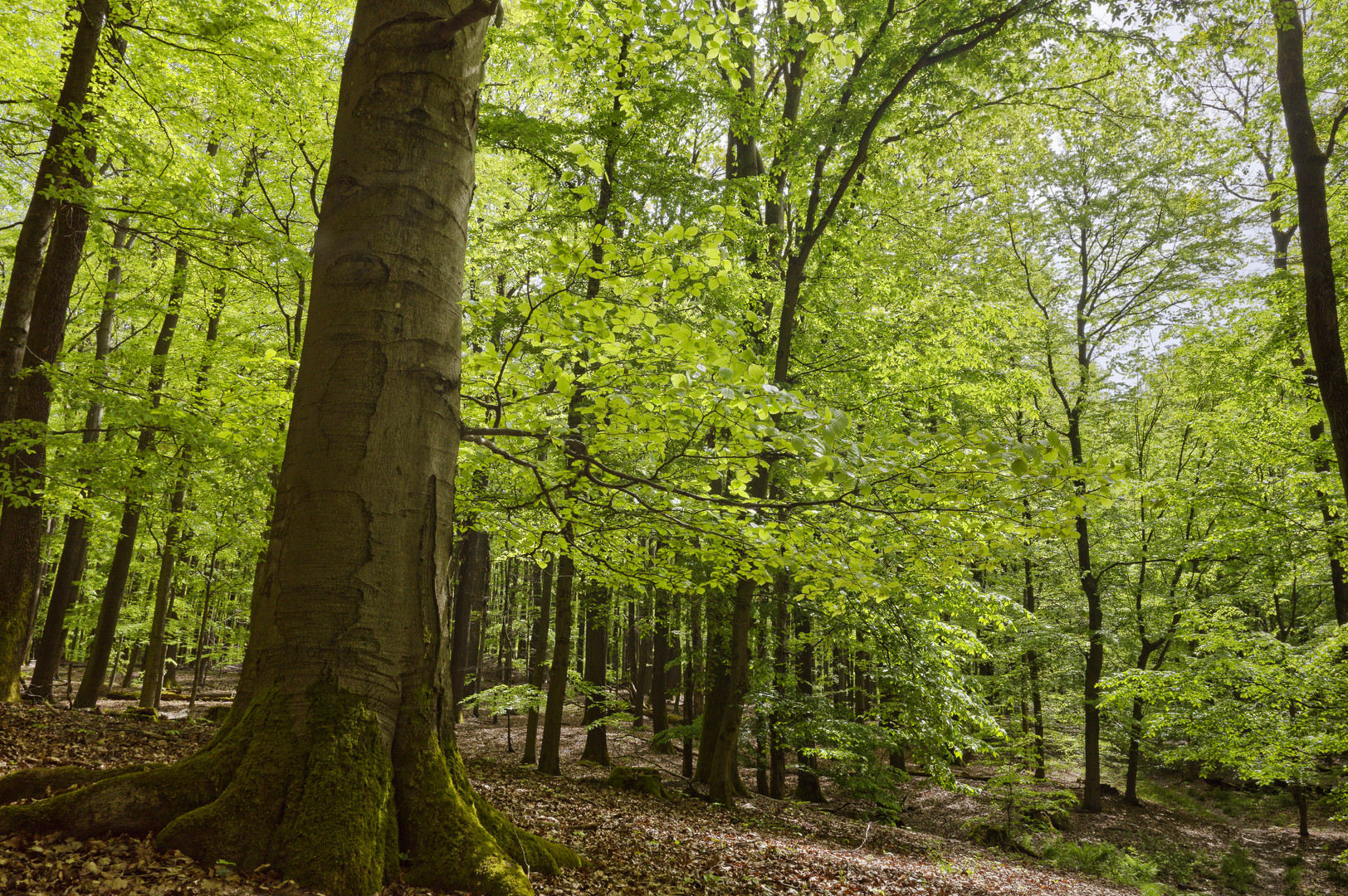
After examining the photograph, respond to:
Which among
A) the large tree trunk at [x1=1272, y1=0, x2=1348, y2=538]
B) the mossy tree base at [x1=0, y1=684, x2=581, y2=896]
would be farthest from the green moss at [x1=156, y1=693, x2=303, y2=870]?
the large tree trunk at [x1=1272, y1=0, x2=1348, y2=538]

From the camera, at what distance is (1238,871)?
12.7 meters

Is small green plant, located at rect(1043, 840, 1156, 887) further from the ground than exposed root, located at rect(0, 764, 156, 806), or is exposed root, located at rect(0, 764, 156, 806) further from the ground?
exposed root, located at rect(0, 764, 156, 806)

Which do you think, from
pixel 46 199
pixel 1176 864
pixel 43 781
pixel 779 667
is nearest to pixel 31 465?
pixel 46 199

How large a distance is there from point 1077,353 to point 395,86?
1902cm

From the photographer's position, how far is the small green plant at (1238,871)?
12.2m

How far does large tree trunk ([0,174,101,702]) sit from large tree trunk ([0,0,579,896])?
21.4 ft

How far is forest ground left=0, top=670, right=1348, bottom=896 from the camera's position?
7.07 feet

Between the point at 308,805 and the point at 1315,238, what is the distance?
32.8 ft

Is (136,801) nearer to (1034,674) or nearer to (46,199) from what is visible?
(46,199)

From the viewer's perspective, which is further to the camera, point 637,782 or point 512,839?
point 637,782

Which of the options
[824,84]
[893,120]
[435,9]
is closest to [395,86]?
[435,9]

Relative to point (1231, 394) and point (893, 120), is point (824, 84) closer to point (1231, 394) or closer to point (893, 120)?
point (893, 120)

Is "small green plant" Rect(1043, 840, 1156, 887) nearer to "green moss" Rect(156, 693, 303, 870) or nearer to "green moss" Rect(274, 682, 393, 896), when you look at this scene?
"green moss" Rect(274, 682, 393, 896)

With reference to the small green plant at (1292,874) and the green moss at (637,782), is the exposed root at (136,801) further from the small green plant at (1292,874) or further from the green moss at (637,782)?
the small green plant at (1292,874)
